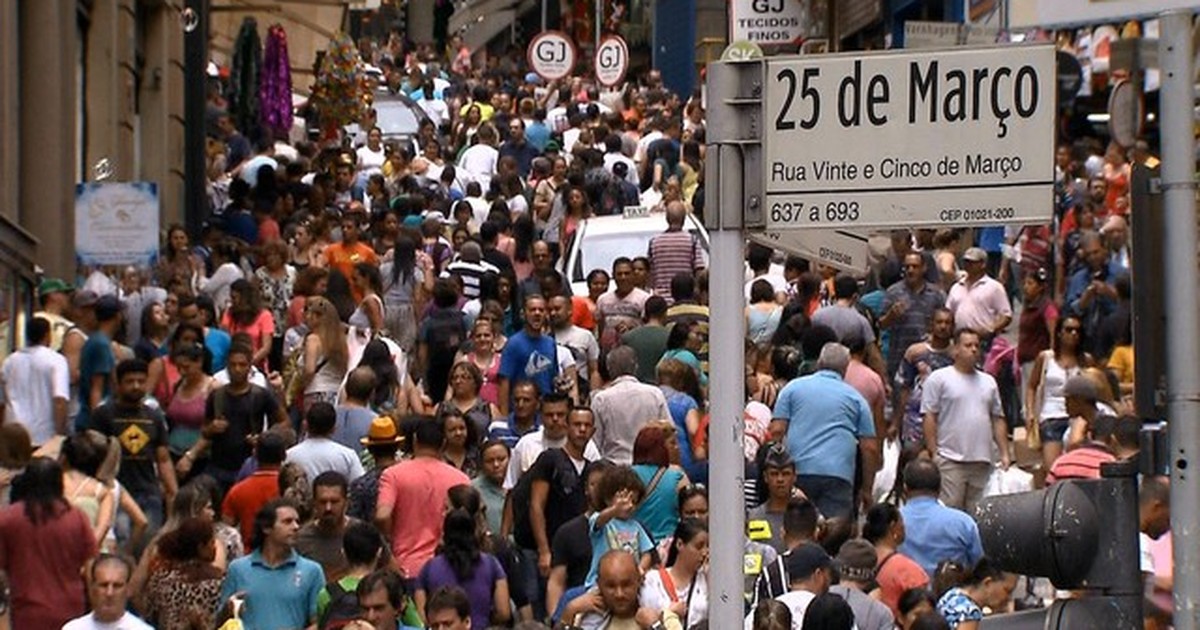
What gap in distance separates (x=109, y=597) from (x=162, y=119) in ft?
66.8

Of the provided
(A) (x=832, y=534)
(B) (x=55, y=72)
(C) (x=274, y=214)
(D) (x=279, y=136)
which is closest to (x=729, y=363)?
(A) (x=832, y=534)

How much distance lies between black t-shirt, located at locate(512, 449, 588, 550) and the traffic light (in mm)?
8240

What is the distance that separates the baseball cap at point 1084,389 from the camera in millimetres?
17125

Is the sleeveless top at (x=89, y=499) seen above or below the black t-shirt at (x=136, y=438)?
below

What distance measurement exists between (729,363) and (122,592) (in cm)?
614

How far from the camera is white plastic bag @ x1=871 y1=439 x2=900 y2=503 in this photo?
57.9ft

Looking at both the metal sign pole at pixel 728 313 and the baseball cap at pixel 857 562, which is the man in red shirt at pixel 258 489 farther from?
the metal sign pole at pixel 728 313

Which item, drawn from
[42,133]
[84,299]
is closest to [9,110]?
[42,133]

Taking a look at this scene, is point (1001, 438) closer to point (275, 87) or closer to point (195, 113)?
point (195, 113)

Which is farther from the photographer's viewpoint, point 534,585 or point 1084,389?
point 1084,389

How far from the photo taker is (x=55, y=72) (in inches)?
1024

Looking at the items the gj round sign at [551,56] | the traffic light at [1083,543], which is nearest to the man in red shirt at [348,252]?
the traffic light at [1083,543]

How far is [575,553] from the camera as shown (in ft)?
46.8

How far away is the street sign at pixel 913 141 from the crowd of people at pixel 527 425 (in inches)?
13.8
